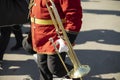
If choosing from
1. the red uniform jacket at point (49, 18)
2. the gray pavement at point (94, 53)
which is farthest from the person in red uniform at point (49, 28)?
the gray pavement at point (94, 53)

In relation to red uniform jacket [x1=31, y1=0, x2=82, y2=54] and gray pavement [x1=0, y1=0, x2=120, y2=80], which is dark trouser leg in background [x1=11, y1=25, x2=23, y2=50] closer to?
gray pavement [x1=0, y1=0, x2=120, y2=80]

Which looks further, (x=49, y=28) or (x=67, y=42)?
(x=49, y=28)

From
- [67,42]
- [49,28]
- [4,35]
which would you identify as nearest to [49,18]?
[49,28]

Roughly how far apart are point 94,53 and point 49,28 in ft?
7.95

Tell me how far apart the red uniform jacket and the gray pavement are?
53.2 inches

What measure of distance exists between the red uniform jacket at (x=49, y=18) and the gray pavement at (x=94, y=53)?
4.43ft

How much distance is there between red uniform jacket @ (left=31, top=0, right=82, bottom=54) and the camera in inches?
142

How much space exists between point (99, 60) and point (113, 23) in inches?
85.1

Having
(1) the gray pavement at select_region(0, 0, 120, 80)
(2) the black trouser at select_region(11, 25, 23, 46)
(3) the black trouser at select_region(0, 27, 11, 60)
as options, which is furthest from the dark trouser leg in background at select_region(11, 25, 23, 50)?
(3) the black trouser at select_region(0, 27, 11, 60)

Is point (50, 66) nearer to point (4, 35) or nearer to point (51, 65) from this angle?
point (51, 65)

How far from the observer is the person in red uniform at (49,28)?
3.62m

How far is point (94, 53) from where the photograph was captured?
609 centimetres

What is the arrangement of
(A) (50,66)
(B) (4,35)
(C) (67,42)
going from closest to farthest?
(C) (67,42) < (A) (50,66) < (B) (4,35)

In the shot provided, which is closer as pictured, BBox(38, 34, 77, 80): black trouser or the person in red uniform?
the person in red uniform
